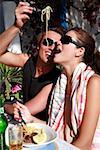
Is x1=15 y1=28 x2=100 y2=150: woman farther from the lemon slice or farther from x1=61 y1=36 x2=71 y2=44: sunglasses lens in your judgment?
the lemon slice

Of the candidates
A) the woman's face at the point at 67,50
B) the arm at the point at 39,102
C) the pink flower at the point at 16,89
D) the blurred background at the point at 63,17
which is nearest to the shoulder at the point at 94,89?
the woman's face at the point at 67,50

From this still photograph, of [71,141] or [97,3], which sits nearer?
[71,141]

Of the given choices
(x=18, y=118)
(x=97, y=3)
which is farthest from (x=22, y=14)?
(x=97, y=3)

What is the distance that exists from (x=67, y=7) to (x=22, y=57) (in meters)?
2.40

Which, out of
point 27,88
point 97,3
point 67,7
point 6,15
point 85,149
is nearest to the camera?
point 85,149

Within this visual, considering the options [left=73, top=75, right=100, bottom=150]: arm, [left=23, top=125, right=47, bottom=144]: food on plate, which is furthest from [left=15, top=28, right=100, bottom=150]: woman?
[left=23, top=125, right=47, bottom=144]: food on plate

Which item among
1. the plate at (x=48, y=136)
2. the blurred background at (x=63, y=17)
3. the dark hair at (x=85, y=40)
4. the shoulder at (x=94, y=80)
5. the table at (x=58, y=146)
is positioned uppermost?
the dark hair at (x=85, y=40)

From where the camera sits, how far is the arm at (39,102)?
3.50 metres

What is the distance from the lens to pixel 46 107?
354 centimetres

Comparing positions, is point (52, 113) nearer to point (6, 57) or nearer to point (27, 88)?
point (27, 88)

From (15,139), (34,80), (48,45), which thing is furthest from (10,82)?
(15,139)

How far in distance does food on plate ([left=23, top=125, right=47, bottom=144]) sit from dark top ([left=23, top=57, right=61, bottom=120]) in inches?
34.0

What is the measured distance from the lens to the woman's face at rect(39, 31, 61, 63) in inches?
140

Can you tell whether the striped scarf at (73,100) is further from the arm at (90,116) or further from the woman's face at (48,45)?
the woman's face at (48,45)
